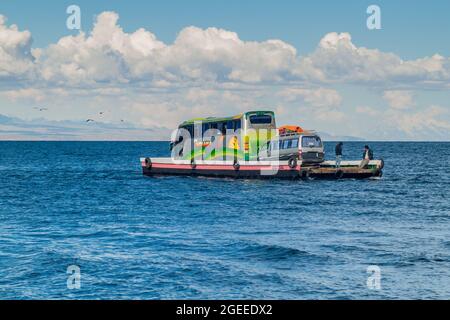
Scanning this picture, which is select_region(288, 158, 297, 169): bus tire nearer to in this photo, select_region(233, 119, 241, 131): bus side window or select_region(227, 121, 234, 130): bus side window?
select_region(233, 119, 241, 131): bus side window

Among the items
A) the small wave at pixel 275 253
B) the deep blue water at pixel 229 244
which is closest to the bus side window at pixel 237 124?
the deep blue water at pixel 229 244

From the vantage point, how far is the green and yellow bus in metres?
53.9

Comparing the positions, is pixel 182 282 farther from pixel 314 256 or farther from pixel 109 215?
pixel 109 215

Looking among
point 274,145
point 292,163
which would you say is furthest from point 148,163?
point 292,163

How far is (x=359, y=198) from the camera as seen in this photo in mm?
42688

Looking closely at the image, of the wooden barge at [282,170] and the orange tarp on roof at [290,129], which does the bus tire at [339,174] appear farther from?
the orange tarp on roof at [290,129]

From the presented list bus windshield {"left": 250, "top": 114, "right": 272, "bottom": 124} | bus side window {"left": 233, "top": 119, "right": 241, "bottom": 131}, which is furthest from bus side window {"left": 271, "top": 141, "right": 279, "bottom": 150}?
bus side window {"left": 233, "top": 119, "right": 241, "bottom": 131}

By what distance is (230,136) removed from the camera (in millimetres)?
54781

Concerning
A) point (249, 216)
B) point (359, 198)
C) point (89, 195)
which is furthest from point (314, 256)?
point (89, 195)

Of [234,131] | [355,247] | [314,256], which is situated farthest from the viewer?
[234,131]

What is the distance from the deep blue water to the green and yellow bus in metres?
7.80

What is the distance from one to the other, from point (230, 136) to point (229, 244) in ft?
101

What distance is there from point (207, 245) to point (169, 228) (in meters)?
5.56

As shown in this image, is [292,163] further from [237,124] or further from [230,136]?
[230,136]
